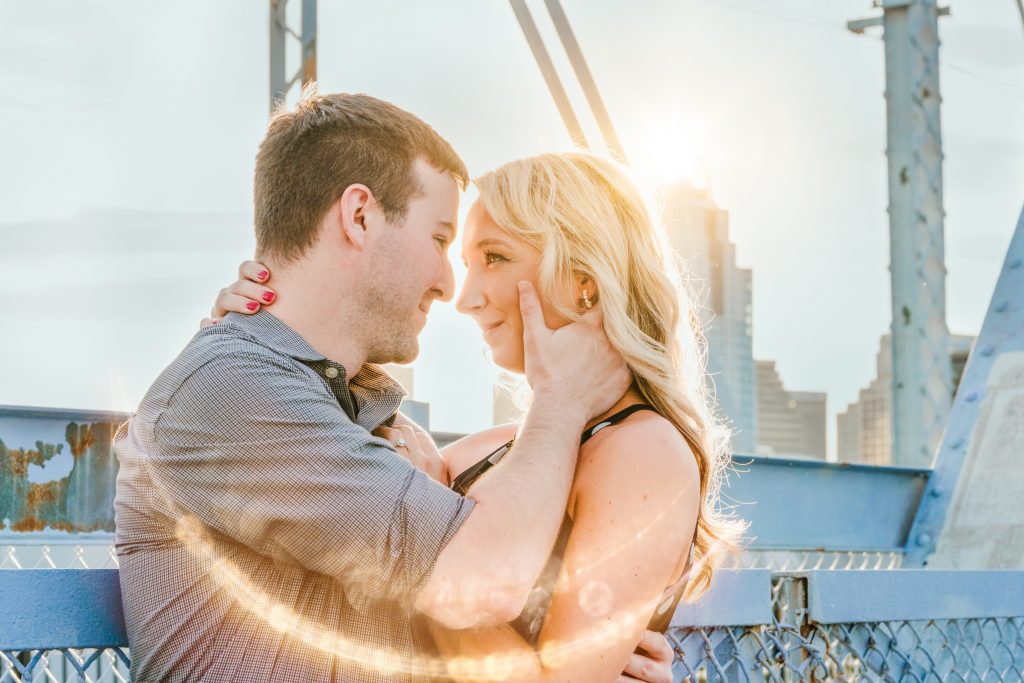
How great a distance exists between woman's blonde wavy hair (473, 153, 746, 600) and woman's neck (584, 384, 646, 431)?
0.02 m

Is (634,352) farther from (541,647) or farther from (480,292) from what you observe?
(541,647)

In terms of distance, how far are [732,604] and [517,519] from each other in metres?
0.89

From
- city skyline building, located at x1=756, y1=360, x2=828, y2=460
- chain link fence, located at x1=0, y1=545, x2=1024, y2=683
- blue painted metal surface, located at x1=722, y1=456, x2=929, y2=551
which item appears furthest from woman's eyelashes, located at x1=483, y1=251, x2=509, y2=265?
city skyline building, located at x1=756, y1=360, x2=828, y2=460

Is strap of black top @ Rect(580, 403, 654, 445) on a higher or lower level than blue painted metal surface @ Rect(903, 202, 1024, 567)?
higher

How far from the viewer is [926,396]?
26.5ft

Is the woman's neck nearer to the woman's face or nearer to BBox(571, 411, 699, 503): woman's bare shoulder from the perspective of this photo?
BBox(571, 411, 699, 503): woman's bare shoulder

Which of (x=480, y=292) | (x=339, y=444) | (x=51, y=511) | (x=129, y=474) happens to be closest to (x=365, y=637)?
(x=339, y=444)

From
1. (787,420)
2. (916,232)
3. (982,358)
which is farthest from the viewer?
(787,420)

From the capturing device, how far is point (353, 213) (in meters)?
2.79

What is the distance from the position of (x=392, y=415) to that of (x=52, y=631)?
42.9 inches

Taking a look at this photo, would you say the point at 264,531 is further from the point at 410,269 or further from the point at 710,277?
the point at 710,277

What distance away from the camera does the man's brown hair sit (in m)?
2.81

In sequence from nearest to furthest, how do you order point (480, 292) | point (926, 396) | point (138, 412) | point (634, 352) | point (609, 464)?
1. point (138, 412)
2. point (609, 464)
3. point (634, 352)
4. point (480, 292)
5. point (926, 396)

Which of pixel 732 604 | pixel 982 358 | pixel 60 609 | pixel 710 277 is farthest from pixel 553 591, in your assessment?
pixel 710 277
